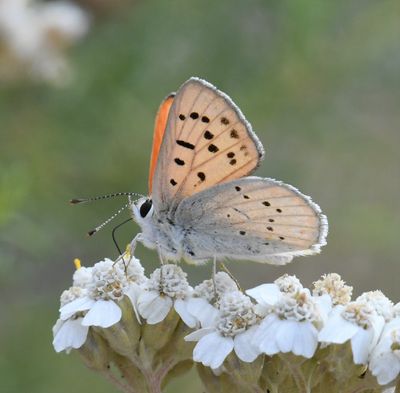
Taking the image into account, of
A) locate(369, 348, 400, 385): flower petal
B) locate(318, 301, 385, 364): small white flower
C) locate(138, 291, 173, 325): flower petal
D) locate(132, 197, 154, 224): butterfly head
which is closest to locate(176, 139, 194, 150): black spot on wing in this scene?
locate(132, 197, 154, 224): butterfly head

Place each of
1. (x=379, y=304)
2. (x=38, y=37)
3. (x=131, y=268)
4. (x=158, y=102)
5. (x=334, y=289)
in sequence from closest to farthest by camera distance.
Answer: (x=379, y=304) < (x=334, y=289) < (x=131, y=268) < (x=38, y=37) < (x=158, y=102)

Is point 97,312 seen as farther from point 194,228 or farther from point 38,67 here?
point 38,67

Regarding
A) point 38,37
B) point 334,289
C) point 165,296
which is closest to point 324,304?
point 334,289

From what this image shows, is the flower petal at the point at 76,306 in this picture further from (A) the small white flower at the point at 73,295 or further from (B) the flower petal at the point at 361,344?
(B) the flower petal at the point at 361,344

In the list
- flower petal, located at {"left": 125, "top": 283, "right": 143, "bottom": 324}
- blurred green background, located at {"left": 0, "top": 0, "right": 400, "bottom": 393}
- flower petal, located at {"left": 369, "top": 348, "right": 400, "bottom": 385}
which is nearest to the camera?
flower petal, located at {"left": 369, "top": 348, "right": 400, "bottom": 385}

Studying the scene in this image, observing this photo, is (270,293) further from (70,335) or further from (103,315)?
(70,335)

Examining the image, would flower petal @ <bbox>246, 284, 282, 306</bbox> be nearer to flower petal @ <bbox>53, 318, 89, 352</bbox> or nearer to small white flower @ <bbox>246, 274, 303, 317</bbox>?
small white flower @ <bbox>246, 274, 303, 317</bbox>

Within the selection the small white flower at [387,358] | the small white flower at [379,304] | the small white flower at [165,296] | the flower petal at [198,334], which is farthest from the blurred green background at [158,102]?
the small white flower at [387,358]
